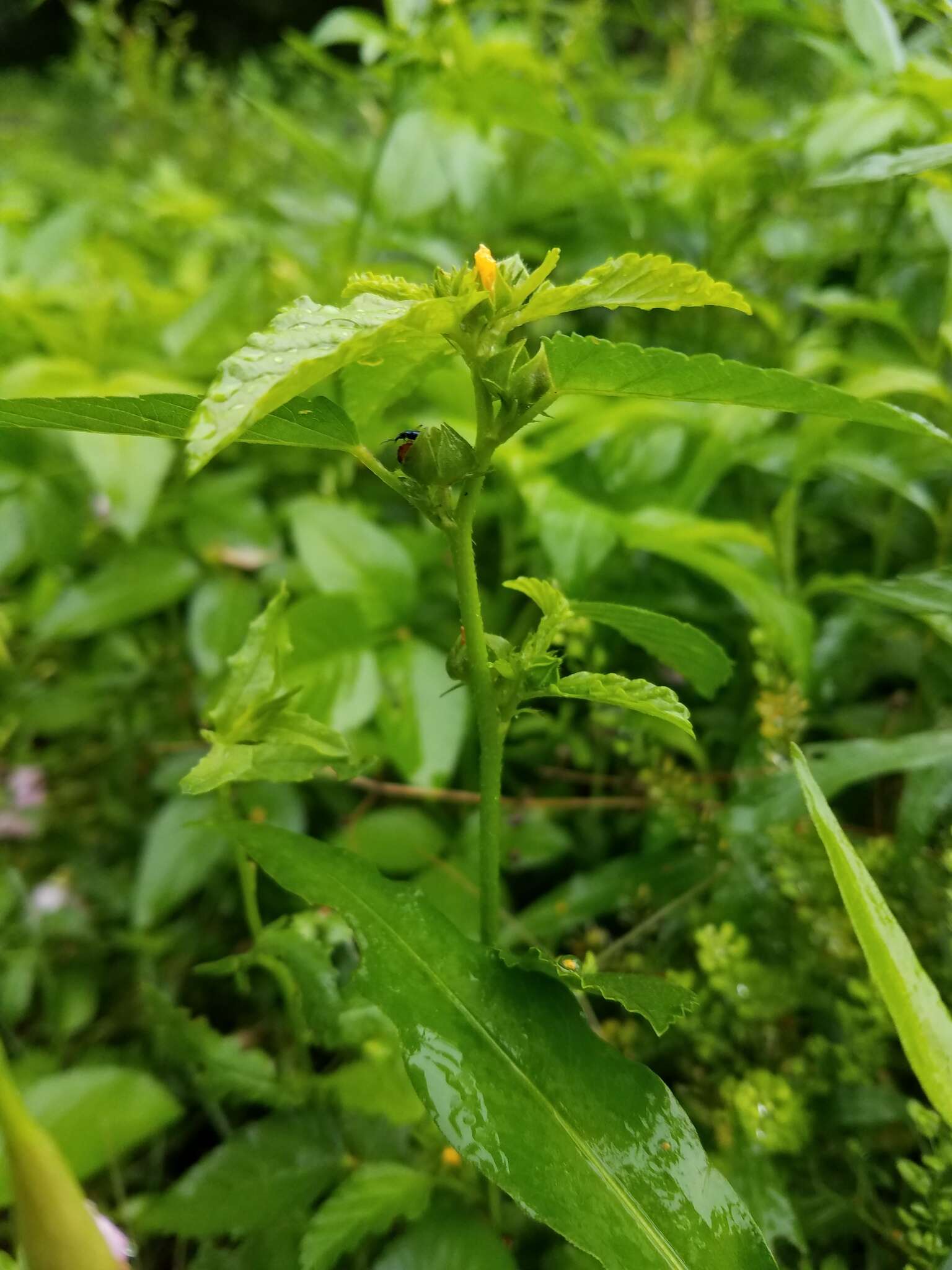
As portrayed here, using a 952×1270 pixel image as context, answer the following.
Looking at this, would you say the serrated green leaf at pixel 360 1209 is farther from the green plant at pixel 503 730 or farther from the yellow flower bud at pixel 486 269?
the yellow flower bud at pixel 486 269

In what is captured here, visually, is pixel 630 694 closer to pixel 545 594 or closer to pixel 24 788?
pixel 545 594

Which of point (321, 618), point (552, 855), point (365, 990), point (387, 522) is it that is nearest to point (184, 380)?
point (387, 522)

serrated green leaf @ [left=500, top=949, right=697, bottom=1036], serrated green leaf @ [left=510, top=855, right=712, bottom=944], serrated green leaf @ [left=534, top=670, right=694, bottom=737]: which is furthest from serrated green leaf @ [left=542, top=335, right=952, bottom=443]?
serrated green leaf @ [left=510, top=855, right=712, bottom=944]

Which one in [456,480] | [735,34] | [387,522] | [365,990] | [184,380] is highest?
[735,34]

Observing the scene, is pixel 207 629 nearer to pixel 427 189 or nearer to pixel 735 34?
pixel 427 189

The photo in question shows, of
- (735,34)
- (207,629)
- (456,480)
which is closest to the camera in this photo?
(456,480)

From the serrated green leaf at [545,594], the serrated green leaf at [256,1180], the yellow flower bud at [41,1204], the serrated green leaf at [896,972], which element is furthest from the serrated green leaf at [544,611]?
the serrated green leaf at [256,1180]

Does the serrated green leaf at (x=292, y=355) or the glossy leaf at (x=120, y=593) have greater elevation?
the serrated green leaf at (x=292, y=355)

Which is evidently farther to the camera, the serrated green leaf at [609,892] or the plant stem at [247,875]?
the serrated green leaf at [609,892]
